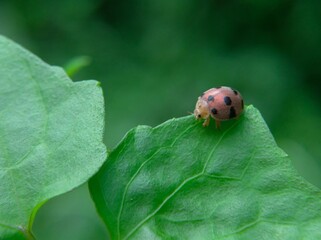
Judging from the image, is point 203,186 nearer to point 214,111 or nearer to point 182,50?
point 214,111

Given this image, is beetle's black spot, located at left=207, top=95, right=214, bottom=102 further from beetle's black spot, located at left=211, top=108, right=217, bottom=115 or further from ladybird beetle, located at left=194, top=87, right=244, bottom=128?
beetle's black spot, located at left=211, top=108, right=217, bottom=115

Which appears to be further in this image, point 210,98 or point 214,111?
point 210,98

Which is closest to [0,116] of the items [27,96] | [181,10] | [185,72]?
[27,96]

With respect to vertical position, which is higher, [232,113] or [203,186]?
[232,113]

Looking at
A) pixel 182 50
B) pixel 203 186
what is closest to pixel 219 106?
pixel 203 186

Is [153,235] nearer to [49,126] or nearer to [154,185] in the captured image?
[154,185]

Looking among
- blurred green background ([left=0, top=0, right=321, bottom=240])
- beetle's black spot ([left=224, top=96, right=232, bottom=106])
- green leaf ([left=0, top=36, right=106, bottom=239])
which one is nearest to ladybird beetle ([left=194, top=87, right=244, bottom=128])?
beetle's black spot ([left=224, top=96, right=232, bottom=106])
